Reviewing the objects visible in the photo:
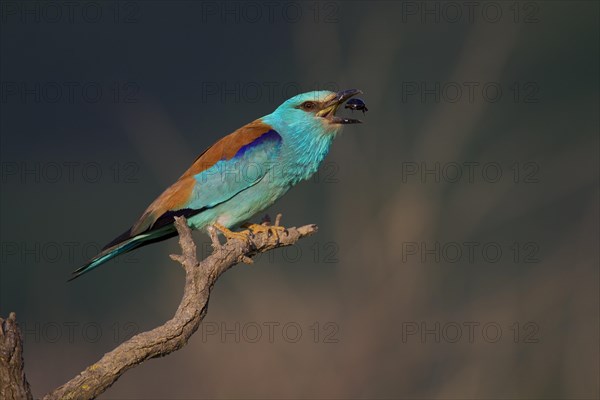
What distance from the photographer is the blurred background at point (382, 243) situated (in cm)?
381

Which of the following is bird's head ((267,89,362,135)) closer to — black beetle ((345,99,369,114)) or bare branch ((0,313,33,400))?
black beetle ((345,99,369,114))

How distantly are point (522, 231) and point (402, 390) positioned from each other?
4.99 feet

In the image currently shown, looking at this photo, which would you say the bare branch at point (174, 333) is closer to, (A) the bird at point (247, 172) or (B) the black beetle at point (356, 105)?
(A) the bird at point (247, 172)

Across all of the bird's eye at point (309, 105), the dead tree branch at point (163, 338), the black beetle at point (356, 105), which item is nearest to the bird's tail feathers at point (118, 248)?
the dead tree branch at point (163, 338)

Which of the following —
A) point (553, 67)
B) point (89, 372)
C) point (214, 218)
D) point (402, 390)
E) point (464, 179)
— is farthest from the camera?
point (553, 67)

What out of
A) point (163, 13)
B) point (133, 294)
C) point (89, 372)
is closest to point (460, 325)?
point (133, 294)

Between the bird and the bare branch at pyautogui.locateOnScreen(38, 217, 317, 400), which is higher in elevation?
the bird

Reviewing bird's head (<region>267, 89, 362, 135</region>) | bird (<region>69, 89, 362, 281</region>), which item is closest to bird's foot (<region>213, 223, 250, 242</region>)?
bird (<region>69, 89, 362, 281</region>)

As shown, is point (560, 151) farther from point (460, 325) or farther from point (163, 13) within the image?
point (163, 13)

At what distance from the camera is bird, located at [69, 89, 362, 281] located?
11.0 feet

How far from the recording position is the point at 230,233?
3.29 meters

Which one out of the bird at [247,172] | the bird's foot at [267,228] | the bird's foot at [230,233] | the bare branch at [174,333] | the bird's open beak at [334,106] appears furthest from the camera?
the bird's open beak at [334,106]

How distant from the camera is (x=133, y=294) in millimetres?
4836

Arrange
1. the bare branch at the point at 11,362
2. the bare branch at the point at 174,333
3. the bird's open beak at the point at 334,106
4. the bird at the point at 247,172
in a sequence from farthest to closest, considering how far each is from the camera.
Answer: the bird's open beak at the point at 334,106 → the bird at the point at 247,172 → the bare branch at the point at 174,333 → the bare branch at the point at 11,362
